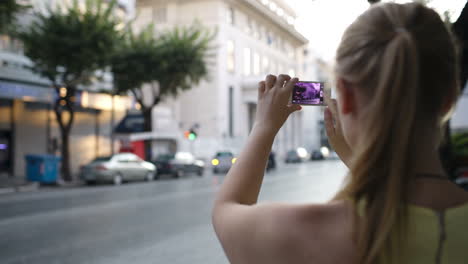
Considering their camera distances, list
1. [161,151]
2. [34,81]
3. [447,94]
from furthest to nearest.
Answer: [161,151] < [34,81] < [447,94]

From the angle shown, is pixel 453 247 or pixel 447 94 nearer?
pixel 453 247

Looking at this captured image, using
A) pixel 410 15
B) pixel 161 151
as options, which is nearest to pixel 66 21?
pixel 161 151

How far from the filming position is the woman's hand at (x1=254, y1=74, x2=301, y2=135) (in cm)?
128

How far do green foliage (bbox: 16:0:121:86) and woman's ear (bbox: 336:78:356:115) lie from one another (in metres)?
21.5

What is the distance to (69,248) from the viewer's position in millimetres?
7590

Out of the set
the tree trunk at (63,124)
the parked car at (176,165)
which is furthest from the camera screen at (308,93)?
the parked car at (176,165)

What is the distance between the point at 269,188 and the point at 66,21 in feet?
37.8

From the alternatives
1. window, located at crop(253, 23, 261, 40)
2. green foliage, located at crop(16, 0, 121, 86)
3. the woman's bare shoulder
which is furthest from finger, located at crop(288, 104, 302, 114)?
window, located at crop(253, 23, 261, 40)

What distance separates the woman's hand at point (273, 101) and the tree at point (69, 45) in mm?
21249

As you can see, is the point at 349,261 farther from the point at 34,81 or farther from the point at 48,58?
the point at 34,81

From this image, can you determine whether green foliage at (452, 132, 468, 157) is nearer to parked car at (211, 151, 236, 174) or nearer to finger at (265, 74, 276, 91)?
parked car at (211, 151, 236, 174)

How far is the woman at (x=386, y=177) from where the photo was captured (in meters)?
0.97

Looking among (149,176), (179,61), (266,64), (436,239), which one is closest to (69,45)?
(149,176)

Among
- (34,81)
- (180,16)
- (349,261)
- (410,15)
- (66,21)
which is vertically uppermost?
(180,16)
